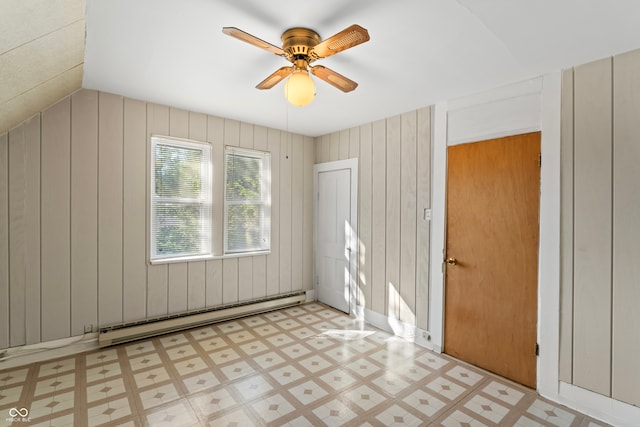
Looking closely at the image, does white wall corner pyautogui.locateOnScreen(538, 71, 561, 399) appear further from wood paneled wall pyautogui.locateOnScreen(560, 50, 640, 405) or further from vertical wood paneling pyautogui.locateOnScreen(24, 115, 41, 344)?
vertical wood paneling pyautogui.locateOnScreen(24, 115, 41, 344)

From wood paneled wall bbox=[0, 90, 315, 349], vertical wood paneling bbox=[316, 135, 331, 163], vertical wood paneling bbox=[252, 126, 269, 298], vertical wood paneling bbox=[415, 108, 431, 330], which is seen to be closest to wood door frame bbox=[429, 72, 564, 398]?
vertical wood paneling bbox=[415, 108, 431, 330]

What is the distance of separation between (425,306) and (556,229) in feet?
4.63

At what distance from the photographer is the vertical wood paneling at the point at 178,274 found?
134 inches

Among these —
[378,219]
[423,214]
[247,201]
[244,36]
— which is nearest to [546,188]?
[423,214]

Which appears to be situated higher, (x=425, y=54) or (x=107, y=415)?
(x=425, y=54)

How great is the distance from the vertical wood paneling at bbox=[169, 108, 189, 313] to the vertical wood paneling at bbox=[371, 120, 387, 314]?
2.26 meters

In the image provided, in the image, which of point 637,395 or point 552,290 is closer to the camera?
point 637,395

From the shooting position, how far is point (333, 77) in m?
2.09

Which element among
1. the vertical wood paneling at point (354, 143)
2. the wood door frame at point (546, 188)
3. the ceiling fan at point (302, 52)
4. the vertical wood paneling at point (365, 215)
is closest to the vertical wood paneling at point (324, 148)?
the vertical wood paneling at point (354, 143)

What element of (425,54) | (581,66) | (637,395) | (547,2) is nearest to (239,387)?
(637,395)

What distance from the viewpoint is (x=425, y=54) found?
2160mm

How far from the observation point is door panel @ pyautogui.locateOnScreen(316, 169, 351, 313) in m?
4.14

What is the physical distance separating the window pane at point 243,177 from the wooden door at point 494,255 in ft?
8.04

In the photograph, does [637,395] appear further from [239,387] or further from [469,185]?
[239,387]
